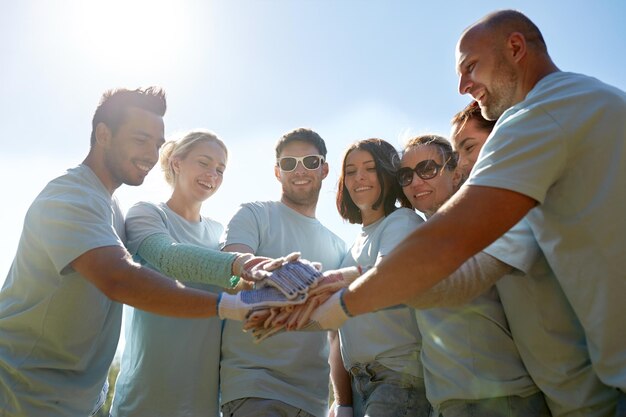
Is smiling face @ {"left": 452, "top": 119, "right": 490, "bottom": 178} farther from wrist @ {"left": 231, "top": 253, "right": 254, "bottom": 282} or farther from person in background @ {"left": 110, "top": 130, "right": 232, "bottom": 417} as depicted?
person in background @ {"left": 110, "top": 130, "right": 232, "bottom": 417}

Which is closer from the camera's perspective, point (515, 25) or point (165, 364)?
point (515, 25)

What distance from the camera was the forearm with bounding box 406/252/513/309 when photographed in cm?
348

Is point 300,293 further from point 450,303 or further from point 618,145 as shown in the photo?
point 618,145

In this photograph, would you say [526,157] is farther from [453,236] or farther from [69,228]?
[69,228]

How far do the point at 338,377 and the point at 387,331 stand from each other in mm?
960

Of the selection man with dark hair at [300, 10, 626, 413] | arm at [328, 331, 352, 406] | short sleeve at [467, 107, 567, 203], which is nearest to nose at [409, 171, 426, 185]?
arm at [328, 331, 352, 406]

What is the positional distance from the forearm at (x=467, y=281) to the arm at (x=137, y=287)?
152 centimetres

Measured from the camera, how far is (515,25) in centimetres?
376

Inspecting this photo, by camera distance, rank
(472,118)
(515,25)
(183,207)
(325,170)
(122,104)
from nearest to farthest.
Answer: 1. (515,25)
2. (472,118)
3. (122,104)
4. (183,207)
5. (325,170)

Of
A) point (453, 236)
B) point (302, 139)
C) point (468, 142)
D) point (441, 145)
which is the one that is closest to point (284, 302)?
point (453, 236)

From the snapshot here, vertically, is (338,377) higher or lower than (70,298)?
lower

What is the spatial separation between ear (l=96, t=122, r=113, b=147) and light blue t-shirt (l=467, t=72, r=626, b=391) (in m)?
3.43

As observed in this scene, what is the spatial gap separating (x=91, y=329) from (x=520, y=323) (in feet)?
10.5

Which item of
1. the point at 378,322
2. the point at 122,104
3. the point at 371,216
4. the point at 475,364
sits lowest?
the point at 475,364
